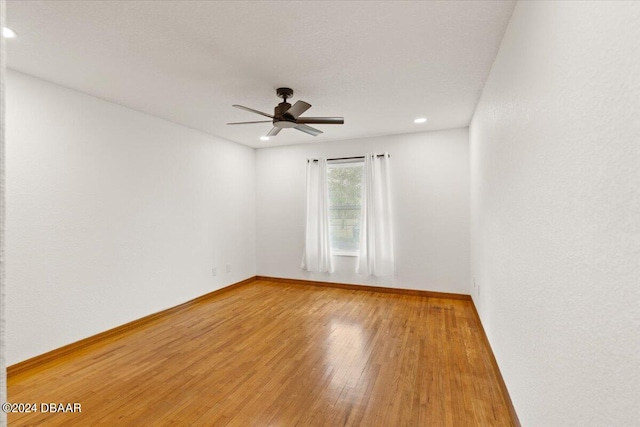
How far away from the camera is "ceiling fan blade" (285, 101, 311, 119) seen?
2553mm

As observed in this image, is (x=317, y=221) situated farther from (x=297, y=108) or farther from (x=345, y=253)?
(x=297, y=108)

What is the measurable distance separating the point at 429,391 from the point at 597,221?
176 cm

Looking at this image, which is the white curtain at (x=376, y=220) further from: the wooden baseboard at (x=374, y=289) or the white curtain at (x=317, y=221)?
the white curtain at (x=317, y=221)

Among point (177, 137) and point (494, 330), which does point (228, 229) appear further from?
point (494, 330)

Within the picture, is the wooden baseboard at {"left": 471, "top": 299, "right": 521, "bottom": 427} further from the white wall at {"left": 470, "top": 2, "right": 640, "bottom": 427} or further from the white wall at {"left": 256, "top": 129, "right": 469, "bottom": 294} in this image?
the white wall at {"left": 256, "top": 129, "right": 469, "bottom": 294}

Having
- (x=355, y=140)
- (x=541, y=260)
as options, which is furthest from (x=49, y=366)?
(x=355, y=140)

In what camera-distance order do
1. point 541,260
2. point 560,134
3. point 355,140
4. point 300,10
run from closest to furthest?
point 560,134, point 541,260, point 300,10, point 355,140

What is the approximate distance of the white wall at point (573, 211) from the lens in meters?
0.72

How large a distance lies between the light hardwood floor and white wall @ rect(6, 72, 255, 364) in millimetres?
393

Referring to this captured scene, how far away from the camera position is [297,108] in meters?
2.63

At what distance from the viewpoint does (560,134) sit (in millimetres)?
1086

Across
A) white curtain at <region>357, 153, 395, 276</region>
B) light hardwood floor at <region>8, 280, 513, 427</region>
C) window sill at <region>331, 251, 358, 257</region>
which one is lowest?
light hardwood floor at <region>8, 280, 513, 427</region>

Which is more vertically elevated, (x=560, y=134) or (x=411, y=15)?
(x=411, y=15)

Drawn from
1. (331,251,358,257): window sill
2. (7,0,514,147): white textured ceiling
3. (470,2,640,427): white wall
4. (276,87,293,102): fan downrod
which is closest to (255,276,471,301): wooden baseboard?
(331,251,358,257): window sill
